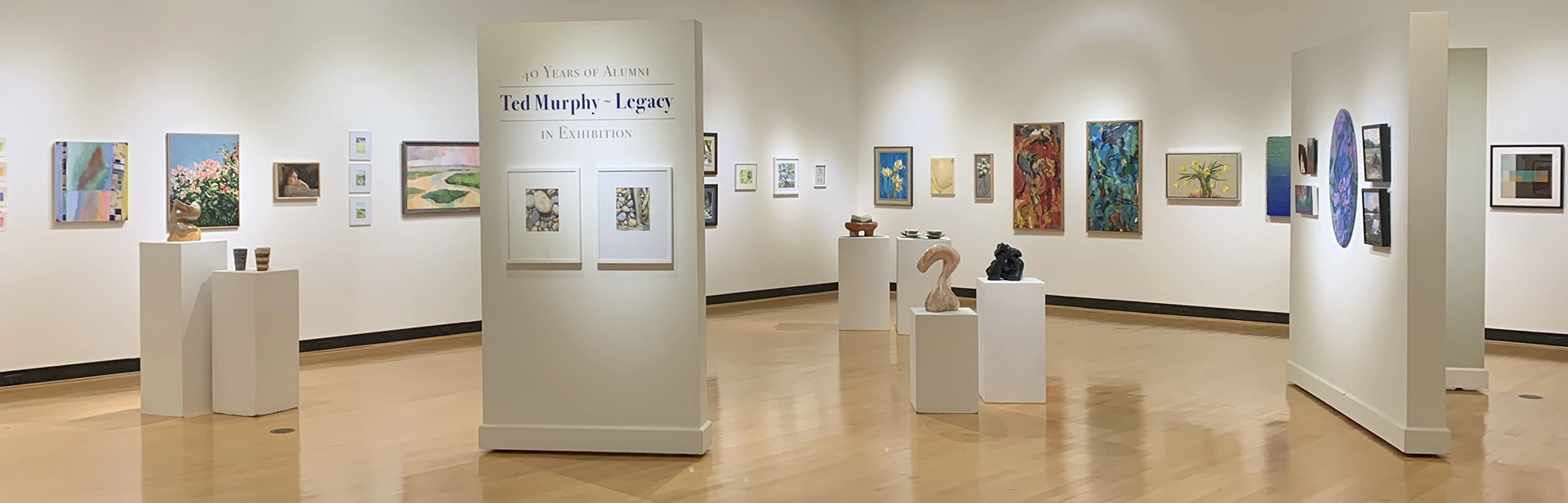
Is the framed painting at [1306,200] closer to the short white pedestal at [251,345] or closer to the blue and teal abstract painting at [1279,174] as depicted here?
the blue and teal abstract painting at [1279,174]

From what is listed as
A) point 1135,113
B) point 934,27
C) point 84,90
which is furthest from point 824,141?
point 84,90

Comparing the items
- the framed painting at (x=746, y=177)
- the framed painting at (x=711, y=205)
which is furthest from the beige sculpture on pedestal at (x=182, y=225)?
the framed painting at (x=746, y=177)

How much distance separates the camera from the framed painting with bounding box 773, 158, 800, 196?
19.6 m

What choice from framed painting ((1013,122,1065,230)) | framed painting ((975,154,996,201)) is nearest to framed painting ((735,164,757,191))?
framed painting ((975,154,996,201))

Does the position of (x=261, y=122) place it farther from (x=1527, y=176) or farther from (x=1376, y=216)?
(x=1527, y=176)

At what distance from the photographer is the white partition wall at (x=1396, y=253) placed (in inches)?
332

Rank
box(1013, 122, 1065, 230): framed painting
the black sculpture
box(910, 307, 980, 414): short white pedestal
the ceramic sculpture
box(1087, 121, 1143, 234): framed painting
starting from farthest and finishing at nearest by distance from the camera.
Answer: box(1013, 122, 1065, 230): framed painting → box(1087, 121, 1143, 234): framed painting → the ceramic sculpture → the black sculpture → box(910, 307, 980, 414): short white pedestal

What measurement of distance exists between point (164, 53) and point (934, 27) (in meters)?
11.6

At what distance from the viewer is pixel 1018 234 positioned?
18594mm

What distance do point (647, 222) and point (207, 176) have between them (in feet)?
22.2

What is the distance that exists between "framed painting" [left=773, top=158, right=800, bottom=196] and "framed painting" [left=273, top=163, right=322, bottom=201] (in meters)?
7.86

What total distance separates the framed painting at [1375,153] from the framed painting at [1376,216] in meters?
0.11

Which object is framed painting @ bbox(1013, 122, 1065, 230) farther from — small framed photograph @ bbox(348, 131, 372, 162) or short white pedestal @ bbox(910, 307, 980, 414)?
small framed photograph @ bbox(348, 131, 372, 162)

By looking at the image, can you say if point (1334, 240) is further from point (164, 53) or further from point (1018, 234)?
point (164, 53)
